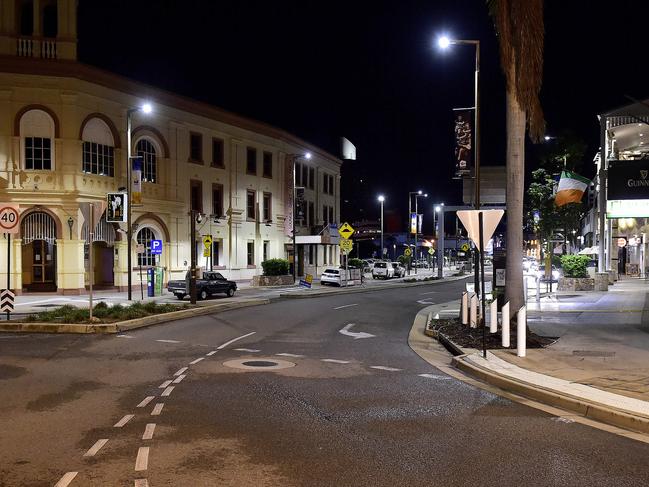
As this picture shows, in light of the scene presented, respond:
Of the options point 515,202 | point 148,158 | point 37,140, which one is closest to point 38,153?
point 37,140

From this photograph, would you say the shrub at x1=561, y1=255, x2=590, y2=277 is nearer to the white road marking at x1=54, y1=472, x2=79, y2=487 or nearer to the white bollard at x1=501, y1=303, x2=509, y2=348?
the white bollard at x1=501, y1=303, x2=509, y2=348

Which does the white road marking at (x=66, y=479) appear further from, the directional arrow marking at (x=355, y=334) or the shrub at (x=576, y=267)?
the shrub at (x=576, y=267)

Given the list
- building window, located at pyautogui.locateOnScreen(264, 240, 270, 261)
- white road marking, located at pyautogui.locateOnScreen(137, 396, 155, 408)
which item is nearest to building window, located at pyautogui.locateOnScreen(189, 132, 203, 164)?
building window, located at pyautogui.locateOnScreen(264, 240, 270, 261)

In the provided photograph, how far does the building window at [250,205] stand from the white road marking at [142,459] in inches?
1580

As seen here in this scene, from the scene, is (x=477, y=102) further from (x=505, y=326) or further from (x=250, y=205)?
(x=250, y=205)

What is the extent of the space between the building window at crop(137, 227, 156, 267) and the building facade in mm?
59

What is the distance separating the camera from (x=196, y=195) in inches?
1630

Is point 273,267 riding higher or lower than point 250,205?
lower

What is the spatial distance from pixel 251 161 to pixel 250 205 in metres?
3.30

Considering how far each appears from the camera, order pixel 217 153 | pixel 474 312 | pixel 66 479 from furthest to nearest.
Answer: pixel 217 153 < pixel 474 312 < pixel 66 479

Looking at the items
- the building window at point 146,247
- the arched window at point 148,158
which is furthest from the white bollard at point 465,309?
the arched window at point 148,158

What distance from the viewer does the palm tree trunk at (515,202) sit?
15.1 m

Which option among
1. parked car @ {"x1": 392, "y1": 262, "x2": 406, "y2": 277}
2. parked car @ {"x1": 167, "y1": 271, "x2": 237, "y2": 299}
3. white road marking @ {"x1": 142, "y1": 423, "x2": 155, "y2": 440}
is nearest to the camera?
white road marking @ {"x1": 142, "y1": 423, "x2": 155, "y2": 440}

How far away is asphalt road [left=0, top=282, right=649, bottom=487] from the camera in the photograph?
6.11 metres
